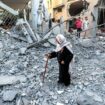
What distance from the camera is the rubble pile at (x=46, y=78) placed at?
829 cm

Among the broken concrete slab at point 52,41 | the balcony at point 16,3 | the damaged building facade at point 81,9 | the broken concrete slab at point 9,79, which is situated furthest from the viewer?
the balcony at point 16,3

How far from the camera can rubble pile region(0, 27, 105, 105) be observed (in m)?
8.29

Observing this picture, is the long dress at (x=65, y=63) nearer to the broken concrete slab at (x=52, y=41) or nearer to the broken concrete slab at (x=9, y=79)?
the broken concrete slab at (x=9, y=79)

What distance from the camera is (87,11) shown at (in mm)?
22016

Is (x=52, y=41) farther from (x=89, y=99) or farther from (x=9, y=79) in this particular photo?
(x=89, y=99)

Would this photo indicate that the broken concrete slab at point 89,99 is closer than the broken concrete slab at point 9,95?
Yes

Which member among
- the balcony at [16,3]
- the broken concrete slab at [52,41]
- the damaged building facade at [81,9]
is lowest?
the broken concrete slab at [52,41]

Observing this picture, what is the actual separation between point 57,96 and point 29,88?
881mm

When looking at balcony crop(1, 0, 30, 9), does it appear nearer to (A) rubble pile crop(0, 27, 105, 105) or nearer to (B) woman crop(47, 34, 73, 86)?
(A) rubble pile crop(0, 27, 105, 105)

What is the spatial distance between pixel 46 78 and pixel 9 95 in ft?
4.66

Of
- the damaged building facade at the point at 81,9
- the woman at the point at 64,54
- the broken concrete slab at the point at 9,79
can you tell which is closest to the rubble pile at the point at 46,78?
the broken concrete slab at the point at 9,79

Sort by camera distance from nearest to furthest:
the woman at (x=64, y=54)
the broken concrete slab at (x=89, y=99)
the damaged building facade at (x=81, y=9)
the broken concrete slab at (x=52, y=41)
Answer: the broken concrete slab at (x=89, y=99) → the woman at (x=64, y=54) → the broken concrete slab at (x=52, y=41) → the damaged building facade at (x=81, y=9)

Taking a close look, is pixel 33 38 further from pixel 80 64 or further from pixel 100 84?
pixel 100 84

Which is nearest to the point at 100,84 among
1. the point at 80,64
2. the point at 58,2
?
the point at 80,64
